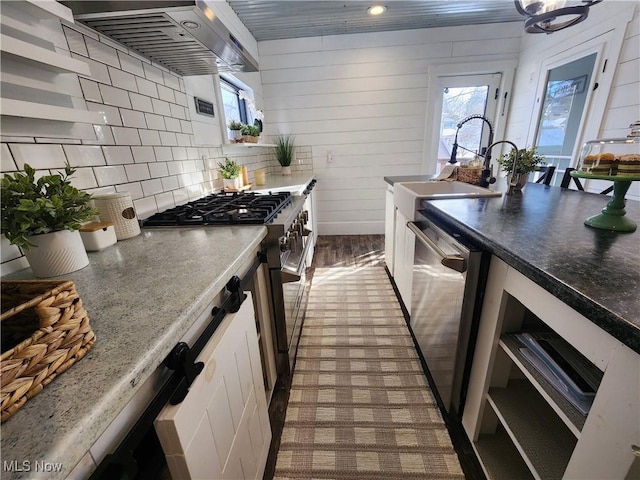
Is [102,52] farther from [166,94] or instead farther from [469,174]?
[469,174]

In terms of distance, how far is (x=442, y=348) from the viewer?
1.20 metres

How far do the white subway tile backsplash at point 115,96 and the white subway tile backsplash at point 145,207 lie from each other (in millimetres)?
435

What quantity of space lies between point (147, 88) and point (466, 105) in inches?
142

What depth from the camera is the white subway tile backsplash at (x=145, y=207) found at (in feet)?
4.34

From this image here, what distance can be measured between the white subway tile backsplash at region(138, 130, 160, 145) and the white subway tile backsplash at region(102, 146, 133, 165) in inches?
4.7

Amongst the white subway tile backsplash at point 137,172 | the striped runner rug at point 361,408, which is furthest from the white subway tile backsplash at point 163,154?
the striped runner rug at point 361,408

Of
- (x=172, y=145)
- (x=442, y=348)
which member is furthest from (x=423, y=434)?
(x=172, y=145)

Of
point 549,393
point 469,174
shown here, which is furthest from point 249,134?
point 549,393

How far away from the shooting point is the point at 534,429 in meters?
0.86

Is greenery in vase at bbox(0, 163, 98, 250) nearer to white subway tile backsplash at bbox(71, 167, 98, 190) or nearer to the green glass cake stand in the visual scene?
white subway tile backsplash at bbox(71, 167, 98, 190)

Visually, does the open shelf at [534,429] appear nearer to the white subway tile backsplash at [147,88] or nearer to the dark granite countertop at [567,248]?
the dark granite countertop at [567,248]

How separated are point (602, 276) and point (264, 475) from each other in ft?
4.27

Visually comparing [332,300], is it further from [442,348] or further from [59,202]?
[59,202]

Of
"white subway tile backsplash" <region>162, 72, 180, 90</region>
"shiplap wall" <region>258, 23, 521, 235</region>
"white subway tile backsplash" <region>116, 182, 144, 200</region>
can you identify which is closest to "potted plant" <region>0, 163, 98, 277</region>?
"white subway tile backsplash" <region>116, 182, 144, 200</region>
